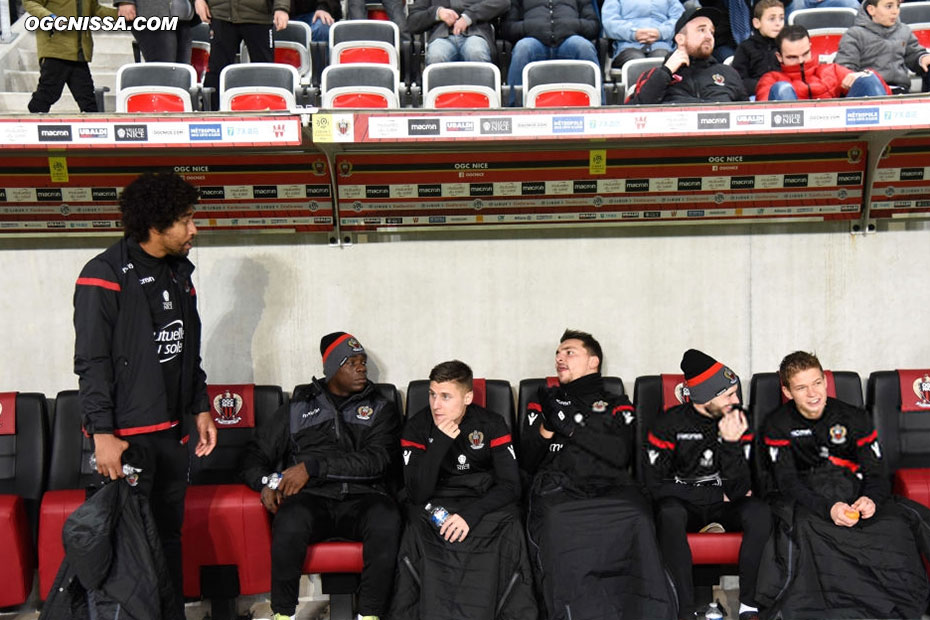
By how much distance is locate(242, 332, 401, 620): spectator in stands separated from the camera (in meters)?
3.77

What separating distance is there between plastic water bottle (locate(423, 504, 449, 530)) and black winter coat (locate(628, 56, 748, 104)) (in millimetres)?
2356

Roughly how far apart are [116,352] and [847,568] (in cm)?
313

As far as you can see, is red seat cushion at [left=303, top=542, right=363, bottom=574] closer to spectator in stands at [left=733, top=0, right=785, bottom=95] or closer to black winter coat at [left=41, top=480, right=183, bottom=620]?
black winter coat at [left=41, top=480, right=183, bottom=620]

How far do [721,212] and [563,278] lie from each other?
0.99 metres

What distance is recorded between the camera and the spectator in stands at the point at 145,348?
3.16m

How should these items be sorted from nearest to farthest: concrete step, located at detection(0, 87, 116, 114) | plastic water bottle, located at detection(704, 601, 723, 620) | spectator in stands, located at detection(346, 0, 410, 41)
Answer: plastic water bottle, located at detection(704, 601, 723, 620)
concrete step, located at detection(0, 87, 116, 114)
spectator in stands, located at detection(346, 0, 410, 41)

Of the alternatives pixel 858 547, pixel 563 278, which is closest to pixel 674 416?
pixel 858 547

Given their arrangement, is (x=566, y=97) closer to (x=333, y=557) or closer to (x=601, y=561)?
(x=601, y=561)

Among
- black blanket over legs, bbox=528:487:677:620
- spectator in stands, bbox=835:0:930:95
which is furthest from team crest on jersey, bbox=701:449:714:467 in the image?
spectator in stands, bbox=835:0:930:95

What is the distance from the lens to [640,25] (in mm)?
6285

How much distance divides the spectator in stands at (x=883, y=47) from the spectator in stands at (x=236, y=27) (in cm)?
355

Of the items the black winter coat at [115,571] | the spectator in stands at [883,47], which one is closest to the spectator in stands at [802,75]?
the spectator in stands at [883,47]

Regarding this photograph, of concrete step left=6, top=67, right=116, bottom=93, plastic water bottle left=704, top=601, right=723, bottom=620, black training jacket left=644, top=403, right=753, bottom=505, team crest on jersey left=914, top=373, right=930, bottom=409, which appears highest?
concrete step left=6, top=67, right=116, bottom=93

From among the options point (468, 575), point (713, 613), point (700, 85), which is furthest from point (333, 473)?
point (700, 85)
